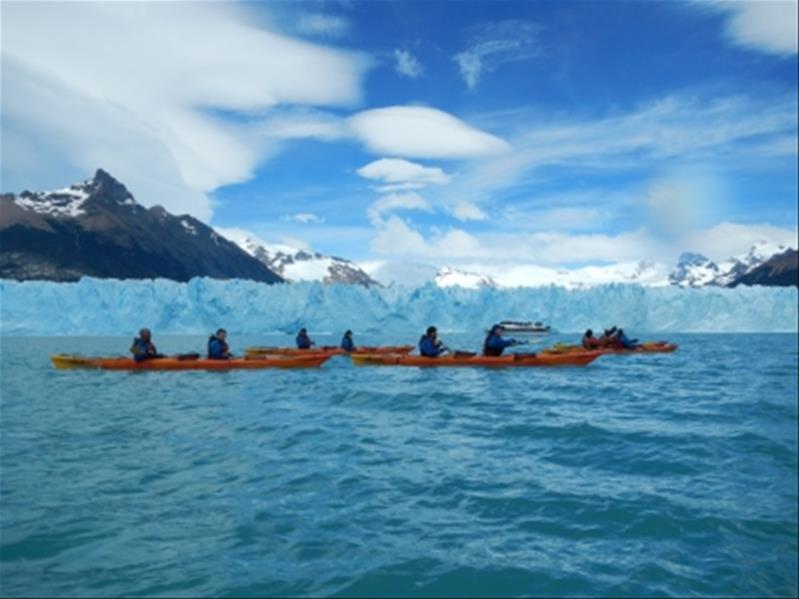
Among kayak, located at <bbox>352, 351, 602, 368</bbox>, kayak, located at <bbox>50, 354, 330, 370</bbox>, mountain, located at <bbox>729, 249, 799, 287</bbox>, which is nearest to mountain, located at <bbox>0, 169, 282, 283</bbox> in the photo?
kayak, located at <bbox>50, 354, 330, 370</bbox>

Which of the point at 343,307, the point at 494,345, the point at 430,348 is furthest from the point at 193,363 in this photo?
the point at 343,307

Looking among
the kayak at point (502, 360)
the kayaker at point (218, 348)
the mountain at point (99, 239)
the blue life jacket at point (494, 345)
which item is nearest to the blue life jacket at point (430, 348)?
the kayak at point (502, 360)

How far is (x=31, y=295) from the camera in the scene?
169 ft

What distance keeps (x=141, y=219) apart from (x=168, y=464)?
165790 mm

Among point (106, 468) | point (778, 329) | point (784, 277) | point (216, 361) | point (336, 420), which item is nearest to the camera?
point (106, 468)

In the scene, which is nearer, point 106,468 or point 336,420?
point 106,468

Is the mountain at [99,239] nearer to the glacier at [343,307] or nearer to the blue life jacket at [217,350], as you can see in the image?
the glacier at [343,307]

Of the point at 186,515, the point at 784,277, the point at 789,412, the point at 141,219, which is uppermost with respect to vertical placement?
the point at 141,219

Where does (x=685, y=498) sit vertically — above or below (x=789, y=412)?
below

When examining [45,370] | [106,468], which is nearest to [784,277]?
[45,370]

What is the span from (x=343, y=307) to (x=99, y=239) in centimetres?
10243

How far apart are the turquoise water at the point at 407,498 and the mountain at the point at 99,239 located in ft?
393

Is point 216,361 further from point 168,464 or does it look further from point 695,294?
point 695,294

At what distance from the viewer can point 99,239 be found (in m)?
139
